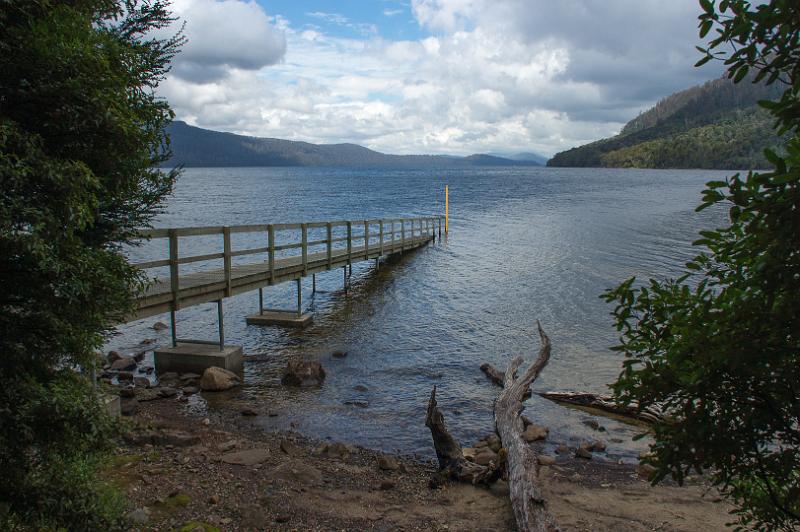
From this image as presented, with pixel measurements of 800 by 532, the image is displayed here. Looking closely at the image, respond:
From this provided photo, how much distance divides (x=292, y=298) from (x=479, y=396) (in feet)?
35.5

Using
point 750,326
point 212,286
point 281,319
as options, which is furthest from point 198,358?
point 750,326

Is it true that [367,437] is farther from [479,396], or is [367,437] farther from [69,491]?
[69,491]

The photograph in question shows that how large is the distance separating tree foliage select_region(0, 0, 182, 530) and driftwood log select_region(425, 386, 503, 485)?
5.09 m

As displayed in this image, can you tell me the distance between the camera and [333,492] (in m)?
7.83

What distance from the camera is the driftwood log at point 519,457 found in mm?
6993

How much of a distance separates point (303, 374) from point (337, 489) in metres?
5.04

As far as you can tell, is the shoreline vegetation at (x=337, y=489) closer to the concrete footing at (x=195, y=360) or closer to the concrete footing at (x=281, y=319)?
the concrete footing at (x=195, y=360)

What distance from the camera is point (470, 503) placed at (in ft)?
25.5

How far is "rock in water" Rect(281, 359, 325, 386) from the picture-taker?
12688 millimetres

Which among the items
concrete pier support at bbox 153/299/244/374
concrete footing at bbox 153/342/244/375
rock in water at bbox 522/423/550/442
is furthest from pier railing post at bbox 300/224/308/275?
rock in water at bbox 522/423/550/442

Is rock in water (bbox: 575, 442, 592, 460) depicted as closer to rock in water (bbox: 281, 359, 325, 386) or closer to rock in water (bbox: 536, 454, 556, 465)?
rock in water (bbox: 536, 454, 556, 465)

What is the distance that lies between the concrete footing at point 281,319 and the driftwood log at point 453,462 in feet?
31.4

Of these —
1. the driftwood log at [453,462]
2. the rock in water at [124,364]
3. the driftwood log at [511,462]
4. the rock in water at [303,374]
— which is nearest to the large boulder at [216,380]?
the rock in water at [303,374]

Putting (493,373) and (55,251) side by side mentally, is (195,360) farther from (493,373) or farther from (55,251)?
(55,251)
